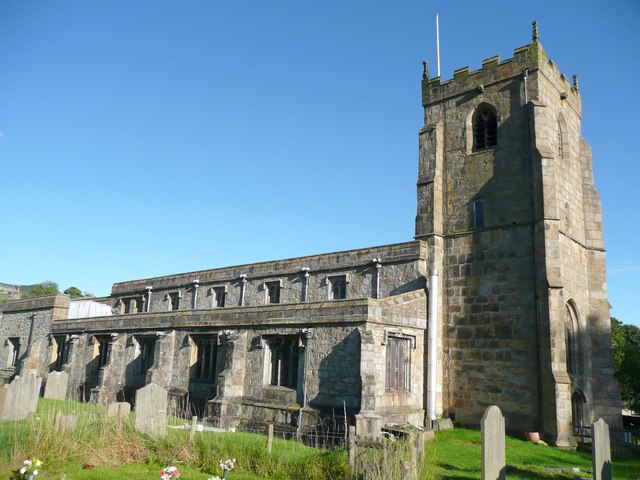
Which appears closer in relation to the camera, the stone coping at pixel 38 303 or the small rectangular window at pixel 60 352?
the small rectangular window at pixel 60 352

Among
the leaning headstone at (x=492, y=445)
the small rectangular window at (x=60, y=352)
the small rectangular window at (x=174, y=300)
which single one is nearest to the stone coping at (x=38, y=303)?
the small rectangular window at (x=60, y=352)

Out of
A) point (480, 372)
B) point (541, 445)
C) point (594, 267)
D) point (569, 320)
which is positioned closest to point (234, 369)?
point (480, 372)

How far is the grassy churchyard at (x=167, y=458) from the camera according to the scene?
38.7ft

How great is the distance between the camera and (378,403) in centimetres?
1895


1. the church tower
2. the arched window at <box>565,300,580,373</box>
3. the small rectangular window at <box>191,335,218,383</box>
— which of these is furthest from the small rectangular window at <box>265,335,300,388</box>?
the arched window at <box>565,300,580,373</box>

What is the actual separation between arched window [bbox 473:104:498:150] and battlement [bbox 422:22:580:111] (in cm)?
94

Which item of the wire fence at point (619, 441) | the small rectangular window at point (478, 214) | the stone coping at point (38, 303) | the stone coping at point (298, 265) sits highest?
the small rectangular window at point (478, 214)

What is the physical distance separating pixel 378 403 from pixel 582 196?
14230 mm

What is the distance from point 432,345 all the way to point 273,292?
32.4 ft

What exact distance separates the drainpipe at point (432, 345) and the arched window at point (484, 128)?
5.99 metres

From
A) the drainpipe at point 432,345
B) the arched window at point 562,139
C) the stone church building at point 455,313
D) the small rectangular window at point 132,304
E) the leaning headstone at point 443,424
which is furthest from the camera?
the small rectangular window at point 132,304

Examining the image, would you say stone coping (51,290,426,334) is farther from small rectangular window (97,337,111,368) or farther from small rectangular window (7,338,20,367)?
small rectangular window (7,338,20,367)

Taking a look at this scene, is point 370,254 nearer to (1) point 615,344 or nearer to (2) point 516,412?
(2) point 516,412

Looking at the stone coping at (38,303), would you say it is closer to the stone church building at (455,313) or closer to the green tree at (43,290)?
the stone church building at (455,313)
